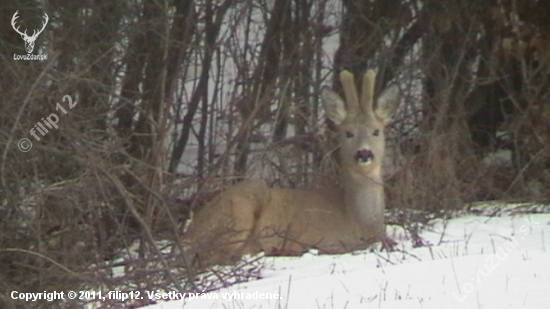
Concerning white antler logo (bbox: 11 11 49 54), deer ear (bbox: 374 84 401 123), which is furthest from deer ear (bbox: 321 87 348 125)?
white antler logo (bbox: 11 11 49 54)

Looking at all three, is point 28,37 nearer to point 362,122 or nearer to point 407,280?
point 362,122

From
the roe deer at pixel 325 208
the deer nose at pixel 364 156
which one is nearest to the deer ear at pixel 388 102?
the roe deer at pixel 325 208

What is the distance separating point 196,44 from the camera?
13430mm

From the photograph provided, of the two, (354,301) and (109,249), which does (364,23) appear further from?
(354,301)

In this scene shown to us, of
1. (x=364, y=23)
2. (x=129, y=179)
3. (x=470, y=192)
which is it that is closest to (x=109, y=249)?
(x=129, y=179)

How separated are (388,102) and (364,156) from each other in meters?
0.78

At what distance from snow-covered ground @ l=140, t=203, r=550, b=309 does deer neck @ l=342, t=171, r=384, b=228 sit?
32.4 inches

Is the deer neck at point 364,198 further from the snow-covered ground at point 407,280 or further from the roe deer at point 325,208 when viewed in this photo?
the snow-covered ground at point 407,280

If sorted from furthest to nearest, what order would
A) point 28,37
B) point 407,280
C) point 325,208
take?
point 325,208 < point 28,37 < point 407,280

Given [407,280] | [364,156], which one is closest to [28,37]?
[364,156]

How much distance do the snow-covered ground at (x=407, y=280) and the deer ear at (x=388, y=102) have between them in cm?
180

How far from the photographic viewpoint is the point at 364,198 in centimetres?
1098

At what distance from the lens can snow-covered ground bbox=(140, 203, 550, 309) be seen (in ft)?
23.3

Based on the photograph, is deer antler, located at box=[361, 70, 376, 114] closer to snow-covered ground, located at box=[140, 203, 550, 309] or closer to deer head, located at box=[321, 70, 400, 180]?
deer head, located at box=[321, 70, 400, 180]
